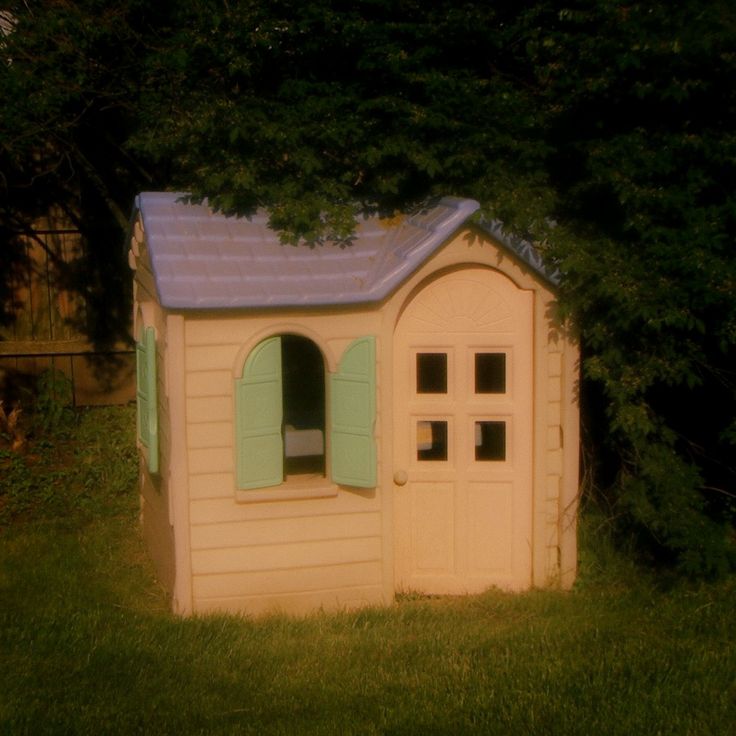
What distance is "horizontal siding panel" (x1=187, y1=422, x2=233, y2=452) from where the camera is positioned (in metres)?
6.45

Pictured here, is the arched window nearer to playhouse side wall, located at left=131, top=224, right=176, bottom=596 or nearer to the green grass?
playhouse side wall, located at left=131, top=224, right=176, bottom=596

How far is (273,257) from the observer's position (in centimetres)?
667

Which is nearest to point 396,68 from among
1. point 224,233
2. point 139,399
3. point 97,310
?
point 224,233

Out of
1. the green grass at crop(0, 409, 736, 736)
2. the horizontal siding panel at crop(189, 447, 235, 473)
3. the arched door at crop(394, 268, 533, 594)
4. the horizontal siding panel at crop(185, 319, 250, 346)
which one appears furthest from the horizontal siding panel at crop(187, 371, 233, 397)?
the green grass at crop(0, 409, 736, 736)

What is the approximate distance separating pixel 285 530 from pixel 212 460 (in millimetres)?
659

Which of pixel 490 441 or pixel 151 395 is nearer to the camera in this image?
pixel 151 395

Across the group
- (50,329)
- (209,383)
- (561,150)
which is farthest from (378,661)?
(50,329)

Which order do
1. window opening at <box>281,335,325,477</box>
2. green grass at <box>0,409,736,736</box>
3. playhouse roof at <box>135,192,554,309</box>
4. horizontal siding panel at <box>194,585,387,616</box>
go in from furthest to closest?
window opening at <box>281,335,325,477</box> → horizontal siding panel at <box>194,585,387,616</box> → playhouse roof at <box>135,192,554,309</box> → green grass at <box>0,409,736,736</box>

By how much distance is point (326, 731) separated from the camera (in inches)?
198

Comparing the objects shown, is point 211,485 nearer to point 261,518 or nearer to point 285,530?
point 261,518

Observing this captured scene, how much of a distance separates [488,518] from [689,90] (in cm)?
303

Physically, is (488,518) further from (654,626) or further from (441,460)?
(654,626)

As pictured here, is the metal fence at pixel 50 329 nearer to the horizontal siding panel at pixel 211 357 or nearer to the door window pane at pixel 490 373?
the horizontal siding panel at pixel 211 357

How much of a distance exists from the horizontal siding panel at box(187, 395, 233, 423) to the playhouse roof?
60cm
